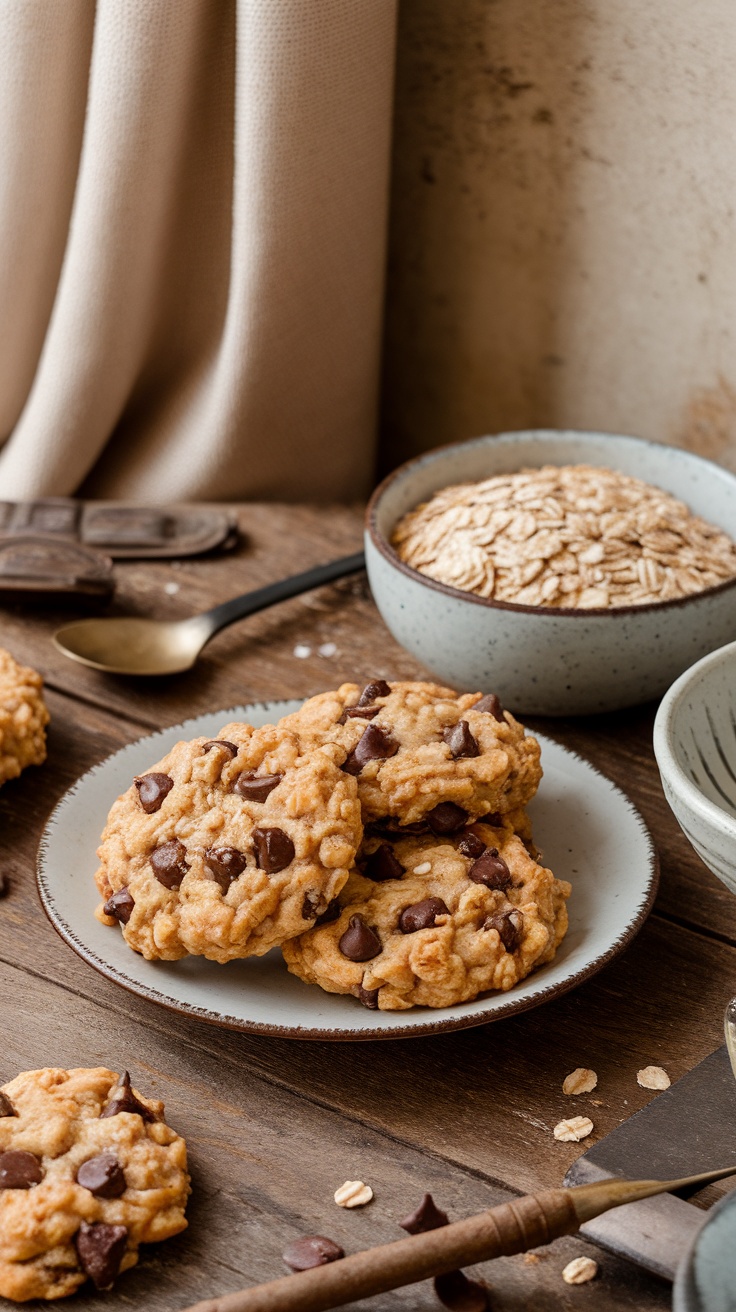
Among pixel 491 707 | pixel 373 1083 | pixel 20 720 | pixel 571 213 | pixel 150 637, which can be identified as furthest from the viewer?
pixel 571 213

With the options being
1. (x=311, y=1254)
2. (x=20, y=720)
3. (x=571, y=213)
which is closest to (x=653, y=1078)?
(x=311, y=1254)

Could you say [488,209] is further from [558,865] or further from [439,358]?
[558,865]

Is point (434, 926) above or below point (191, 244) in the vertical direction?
below

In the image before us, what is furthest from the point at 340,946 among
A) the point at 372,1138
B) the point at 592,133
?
the point at 592,133

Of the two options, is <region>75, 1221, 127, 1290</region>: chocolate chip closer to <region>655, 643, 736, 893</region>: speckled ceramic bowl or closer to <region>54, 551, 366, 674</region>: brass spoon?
<region>655, 643, 736, 893</region>: speckled ceramic bowl

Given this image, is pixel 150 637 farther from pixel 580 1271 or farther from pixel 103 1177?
pixel 580 1271

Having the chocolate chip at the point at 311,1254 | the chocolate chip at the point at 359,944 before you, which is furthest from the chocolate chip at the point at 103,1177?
the chocolate chip at the point at 359,944
